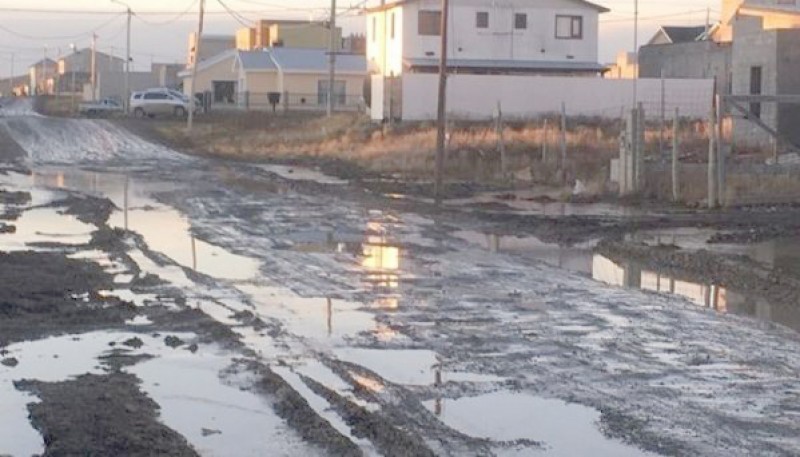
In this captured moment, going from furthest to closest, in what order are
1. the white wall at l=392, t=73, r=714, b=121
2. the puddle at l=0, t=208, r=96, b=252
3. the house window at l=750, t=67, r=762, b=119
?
the white wall at l=392, t=73, r=714, b=121 → the house window at l=750, t=67, r=762, b=119 → the puddle at l=0, t=208, r=96, b=252

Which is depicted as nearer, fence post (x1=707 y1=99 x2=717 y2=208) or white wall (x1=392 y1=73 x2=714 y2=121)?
fence post (x1=707 y1=99 x2=717 y2=208)

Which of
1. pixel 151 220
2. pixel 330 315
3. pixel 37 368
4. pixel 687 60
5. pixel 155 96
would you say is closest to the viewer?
pixel 37 368

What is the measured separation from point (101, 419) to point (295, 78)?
80.8 meters

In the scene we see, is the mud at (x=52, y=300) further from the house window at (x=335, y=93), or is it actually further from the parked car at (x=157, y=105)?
the parked car at (x=157, y=105)

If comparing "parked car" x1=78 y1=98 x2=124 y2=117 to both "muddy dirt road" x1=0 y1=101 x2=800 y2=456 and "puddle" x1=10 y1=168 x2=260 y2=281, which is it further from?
"muddy dirt road" x1=0 y1=101 x2=800 y2=456

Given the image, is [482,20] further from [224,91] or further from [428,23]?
[224,91]

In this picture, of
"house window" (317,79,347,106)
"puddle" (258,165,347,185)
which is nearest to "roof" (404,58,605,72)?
"puddle" (258,165,347,185)

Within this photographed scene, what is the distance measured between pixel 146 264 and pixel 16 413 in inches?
357

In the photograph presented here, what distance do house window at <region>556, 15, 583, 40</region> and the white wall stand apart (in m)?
8.31

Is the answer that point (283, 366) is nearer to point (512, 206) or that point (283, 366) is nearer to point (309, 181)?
point (512, 206)

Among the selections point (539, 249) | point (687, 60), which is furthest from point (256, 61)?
point (539, 249)

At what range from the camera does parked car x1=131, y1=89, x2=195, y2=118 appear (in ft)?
290

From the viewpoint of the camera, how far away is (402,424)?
9.12 meters

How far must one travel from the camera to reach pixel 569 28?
217 feet
